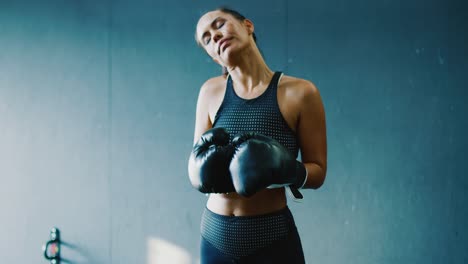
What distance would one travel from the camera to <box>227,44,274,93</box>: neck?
1.24 metres

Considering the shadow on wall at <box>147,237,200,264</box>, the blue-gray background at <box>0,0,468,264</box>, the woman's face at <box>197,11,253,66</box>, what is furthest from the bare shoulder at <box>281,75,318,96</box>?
the shadow on wall at <box>147,237,200,264</box>

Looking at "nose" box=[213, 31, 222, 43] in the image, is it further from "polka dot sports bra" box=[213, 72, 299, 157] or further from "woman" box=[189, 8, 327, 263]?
"polka dot sports bra" box=[213, 72, 299, 157]

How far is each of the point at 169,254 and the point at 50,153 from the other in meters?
0.90

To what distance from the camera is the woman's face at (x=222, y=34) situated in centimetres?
121

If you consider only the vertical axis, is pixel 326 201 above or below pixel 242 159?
below

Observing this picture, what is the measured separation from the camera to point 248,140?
995 millimetres

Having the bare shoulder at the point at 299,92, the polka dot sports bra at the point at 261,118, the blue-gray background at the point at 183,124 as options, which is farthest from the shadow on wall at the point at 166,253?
the bare shoulder at the point at 299,92

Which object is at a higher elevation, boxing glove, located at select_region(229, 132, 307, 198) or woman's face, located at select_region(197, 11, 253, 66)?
woman's face, located at select_region(197, 11, 253, 66)

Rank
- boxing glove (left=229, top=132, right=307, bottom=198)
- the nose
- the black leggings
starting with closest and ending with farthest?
boxing glove (left=229, top=132, right=307, bottom=198) → the black leggings → the nose

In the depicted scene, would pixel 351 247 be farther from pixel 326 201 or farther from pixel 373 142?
pixel 373 142

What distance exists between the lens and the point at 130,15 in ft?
7.70

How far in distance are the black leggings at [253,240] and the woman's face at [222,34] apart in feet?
1.54

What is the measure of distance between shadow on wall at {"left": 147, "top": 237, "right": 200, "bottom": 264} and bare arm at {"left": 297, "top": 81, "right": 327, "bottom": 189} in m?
1.33

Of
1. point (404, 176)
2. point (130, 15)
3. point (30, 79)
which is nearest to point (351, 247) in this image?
point (404, 176)
